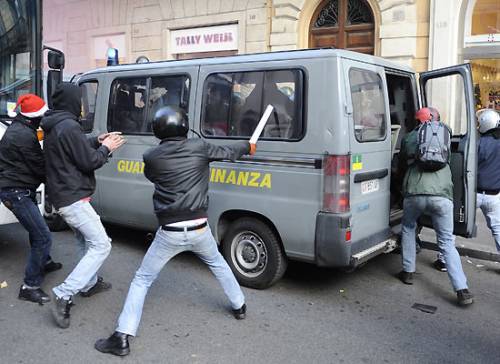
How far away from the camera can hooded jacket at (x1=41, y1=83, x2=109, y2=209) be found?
4.04 meters

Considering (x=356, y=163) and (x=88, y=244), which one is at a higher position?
(x=356, y=163)

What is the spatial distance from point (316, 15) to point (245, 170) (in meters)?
7.48

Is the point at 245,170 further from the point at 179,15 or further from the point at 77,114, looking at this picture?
the point at 179,15

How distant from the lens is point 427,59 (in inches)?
389

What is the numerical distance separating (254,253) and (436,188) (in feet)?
5.71

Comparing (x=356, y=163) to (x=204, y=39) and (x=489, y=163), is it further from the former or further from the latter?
(x=204, y=39)

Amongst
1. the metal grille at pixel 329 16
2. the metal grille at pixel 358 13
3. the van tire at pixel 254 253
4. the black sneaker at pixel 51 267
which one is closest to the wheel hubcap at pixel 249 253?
the van tire at pixel 254 253

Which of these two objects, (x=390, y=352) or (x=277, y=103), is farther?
(x=277, y=103)

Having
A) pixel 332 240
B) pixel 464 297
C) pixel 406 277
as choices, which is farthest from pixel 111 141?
pixel 464 297

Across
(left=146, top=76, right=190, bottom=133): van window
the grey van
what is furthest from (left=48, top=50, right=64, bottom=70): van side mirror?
(left=146, top=76, right=190, bottom=133): van window

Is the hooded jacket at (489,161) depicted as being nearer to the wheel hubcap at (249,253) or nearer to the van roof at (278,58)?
the van roof at (278,58)

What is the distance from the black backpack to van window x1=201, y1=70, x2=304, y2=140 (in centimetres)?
111

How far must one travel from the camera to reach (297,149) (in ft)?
14.8

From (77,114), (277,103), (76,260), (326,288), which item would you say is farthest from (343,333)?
(76,260)
